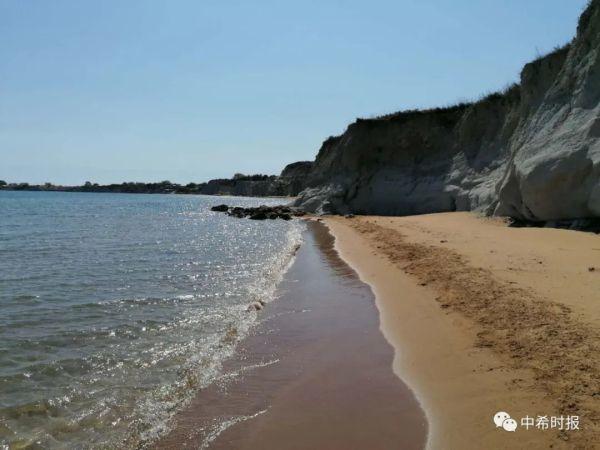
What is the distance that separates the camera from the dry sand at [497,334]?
4.35 meters

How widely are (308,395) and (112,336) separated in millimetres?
4221

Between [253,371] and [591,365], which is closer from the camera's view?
[591,365]

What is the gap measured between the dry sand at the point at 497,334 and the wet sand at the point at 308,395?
31 centimetres

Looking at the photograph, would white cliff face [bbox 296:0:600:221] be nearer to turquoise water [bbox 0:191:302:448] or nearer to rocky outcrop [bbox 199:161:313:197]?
turquoise water [bbox 0:191:302:448]

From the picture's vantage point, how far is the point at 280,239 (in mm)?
24234

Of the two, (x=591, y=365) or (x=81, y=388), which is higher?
(x=591, y=365)

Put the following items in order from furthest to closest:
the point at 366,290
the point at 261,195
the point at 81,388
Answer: the point at 261,195
the point at 366,290
the point at 81,388

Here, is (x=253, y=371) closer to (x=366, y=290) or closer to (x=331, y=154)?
(x=366, y=290)

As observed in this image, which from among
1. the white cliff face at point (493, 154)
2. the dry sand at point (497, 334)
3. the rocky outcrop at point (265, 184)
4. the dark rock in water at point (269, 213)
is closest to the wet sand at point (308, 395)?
the dry sand at point (497, 334)

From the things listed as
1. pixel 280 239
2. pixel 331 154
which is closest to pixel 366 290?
pixel 280 239

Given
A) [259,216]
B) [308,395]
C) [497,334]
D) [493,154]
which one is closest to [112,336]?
[308,395]

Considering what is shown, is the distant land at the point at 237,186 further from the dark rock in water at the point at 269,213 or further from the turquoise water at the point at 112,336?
the turquoise water at the point at 112,336

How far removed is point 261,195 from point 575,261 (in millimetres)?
112494

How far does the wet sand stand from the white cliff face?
10.5m
